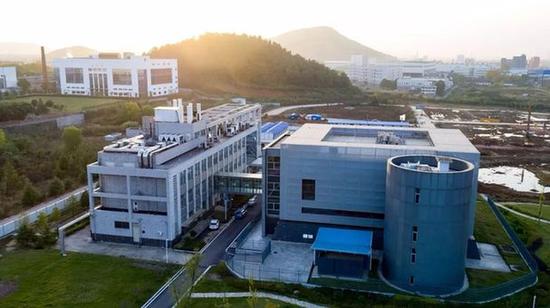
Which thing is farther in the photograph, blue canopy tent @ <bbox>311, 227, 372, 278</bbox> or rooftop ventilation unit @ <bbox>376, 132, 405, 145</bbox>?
rooftop ventilation unit @ <bbox>376, 132, 405, 145</bbox>

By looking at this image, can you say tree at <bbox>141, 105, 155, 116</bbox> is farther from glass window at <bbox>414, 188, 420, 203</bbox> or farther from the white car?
glass window at <bbox>414, 188, 420, 203</bbox>

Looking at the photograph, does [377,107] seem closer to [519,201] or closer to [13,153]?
[519,201]

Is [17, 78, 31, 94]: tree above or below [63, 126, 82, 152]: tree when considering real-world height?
above

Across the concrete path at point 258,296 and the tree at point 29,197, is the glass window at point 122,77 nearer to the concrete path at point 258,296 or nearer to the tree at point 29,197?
the tree at point 29,197

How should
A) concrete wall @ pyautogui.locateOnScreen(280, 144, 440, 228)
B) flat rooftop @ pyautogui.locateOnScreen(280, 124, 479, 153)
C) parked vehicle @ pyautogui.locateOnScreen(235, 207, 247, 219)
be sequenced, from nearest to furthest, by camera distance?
concrete wall @ pyautogui.locateOnScreen(280, 144, 440, 228) → flat rooftop @ pyautogui.locateOnScreen(280, 124, 479, 153) → parked vehicle @ pyautogui.locateOnScreen(235, 207, 247, 219)

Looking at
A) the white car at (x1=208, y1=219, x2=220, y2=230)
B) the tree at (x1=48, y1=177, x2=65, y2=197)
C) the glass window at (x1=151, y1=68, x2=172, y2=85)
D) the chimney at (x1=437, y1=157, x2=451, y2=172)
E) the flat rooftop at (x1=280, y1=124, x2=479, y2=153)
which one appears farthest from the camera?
the glass window at (x1=151, y1=68, x2=172, y2=85)

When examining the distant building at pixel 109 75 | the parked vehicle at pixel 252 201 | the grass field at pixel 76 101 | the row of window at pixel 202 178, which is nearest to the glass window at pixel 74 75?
the distant building at pixel 109 75

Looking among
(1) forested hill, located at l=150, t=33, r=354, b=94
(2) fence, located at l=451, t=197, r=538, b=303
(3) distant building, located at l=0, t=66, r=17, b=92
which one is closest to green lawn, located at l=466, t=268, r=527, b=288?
(2) fence, located at l=451, t=197, r=538, b=303

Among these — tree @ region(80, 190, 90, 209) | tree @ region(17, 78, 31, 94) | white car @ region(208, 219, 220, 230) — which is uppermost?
tree @ region(17, 78, 31, 94)

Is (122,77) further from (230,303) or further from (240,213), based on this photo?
(230,303)
